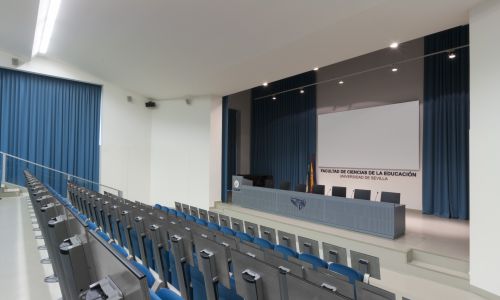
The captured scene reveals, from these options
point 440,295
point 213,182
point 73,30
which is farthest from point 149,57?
point 440,295

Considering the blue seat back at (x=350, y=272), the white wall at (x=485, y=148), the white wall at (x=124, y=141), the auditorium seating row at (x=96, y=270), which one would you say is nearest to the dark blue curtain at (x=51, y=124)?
the white wall at (x=124, y=141)

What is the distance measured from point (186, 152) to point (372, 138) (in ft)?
20.6

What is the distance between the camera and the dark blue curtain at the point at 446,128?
25.3 feet

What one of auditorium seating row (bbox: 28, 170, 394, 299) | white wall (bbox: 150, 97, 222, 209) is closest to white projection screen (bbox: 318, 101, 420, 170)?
white wall (bbox: 150, 97, 222, 209)

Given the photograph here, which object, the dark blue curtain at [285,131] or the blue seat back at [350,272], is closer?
the blue seat back at [350,272]

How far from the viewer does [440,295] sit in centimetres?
392

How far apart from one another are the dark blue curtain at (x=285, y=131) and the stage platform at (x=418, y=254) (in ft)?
16.5

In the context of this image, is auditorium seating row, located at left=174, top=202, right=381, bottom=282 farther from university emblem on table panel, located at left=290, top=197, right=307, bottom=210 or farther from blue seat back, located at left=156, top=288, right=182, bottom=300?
university emblem on table panel, located at left=290, top=197, right=307, bottom=210

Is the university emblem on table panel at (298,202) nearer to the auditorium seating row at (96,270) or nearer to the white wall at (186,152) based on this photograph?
the white wall at (186,152)

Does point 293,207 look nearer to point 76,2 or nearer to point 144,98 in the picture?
point 76,2

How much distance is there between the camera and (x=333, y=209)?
6.68m

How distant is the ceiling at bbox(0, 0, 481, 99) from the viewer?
15.5 ft

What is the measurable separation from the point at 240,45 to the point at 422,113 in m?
5.79

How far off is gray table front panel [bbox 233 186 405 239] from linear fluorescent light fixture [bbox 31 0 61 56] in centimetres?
643
